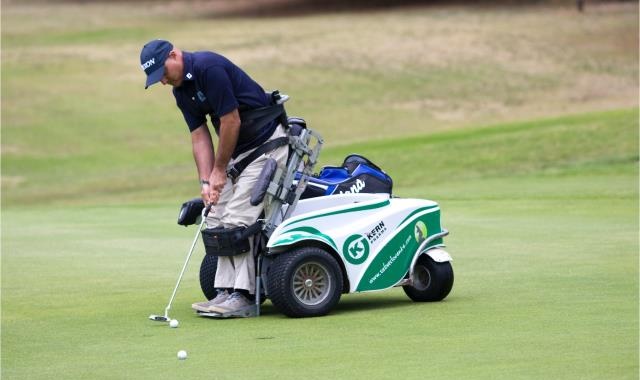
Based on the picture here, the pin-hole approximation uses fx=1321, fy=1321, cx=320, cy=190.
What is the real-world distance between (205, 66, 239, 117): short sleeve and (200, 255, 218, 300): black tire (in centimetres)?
139

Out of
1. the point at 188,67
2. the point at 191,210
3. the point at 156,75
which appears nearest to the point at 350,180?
the point at 191,210

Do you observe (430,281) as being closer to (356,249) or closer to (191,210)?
(356,249)

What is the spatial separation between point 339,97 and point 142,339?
3304 centimetres

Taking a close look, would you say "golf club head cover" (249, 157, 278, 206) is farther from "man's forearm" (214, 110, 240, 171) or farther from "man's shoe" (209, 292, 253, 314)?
"man's shoe" (209, 292, 253, 314)

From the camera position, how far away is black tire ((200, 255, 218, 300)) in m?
9.97

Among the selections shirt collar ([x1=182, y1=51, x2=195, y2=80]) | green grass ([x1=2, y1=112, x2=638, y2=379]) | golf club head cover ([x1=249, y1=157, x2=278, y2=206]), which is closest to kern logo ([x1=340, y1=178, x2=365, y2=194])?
golf club head cover ([x1=249, y1=157, x2=278, y2=206])

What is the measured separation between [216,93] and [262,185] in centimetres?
72

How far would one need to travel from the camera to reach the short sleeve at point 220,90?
9.05m

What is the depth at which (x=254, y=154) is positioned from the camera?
9.45m

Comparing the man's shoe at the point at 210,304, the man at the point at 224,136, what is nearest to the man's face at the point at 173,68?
the man at the point at 224,136

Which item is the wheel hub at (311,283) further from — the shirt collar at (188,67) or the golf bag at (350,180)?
the shirt collar at (188,67)

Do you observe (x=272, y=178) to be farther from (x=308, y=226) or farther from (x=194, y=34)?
(x=194, y=34)

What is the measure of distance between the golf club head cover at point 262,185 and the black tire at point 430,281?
141 centimetres

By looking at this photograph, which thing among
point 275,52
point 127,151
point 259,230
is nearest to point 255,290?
point 259,230
